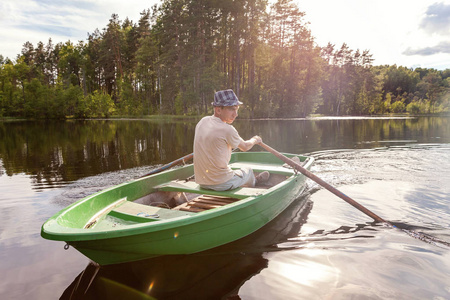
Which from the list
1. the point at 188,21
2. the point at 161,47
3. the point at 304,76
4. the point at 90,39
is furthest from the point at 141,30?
the point at 304,76

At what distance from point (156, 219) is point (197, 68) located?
34.6 m

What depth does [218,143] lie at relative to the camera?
429 centimetres

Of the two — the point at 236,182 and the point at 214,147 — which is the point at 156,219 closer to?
the point at 214,147

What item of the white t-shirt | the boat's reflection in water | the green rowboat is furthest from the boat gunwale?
the white t-shirt

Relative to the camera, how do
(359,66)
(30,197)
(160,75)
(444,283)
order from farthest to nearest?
(359,66), (160,75), (30,197), (444,283)

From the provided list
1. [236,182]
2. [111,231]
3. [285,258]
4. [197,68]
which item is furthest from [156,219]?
[197,68]

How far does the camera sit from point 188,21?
35875mm

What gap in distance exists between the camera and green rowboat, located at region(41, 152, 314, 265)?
301 cm

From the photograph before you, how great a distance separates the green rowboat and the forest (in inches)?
1210

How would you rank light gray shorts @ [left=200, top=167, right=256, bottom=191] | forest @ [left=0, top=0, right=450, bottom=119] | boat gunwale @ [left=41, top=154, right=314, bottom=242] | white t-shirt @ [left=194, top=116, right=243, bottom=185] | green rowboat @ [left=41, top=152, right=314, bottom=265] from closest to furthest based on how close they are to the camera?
boat gunwale @ [left=41, top=154, right=314, bottom=242], green rowboat @ [left=41, top=152, right=314, bottom=265], white t-shirt @ [left=194, top=116, right=243, bottom=185], light gray shorts @ [left=200, top=167, right=256, bottom=191], forest @ [left=0, top=0, right=450, bottom=119]

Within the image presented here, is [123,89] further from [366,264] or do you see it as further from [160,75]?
[366,264]

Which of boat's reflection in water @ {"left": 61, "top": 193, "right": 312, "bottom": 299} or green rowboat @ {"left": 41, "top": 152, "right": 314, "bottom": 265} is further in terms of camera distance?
boat's reflection in water @ {"left": 61, "top": 193, "right": 312, "bottom": 299}

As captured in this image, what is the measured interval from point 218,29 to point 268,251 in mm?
38302

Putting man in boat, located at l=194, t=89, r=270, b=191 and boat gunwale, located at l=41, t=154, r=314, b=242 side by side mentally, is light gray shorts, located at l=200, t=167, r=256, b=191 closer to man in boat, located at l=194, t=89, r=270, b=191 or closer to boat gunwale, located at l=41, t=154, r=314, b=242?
man in boat, located at l=194, t=89, r=270, b=191
